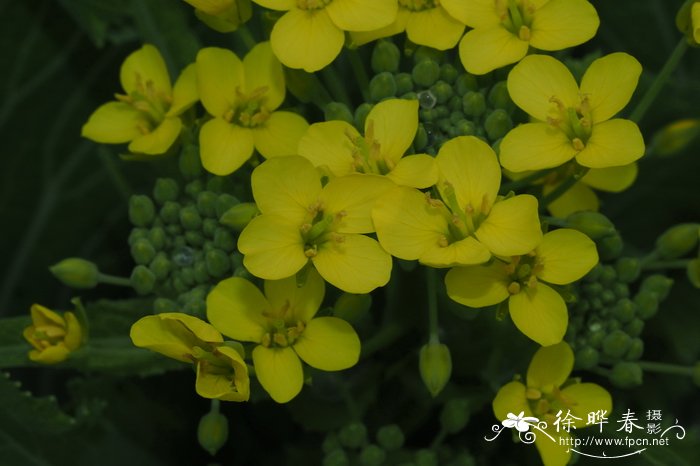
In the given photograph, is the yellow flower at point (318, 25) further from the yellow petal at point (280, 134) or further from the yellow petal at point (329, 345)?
the yellow petal at point (329, 345)

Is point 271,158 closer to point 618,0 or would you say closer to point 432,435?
point 432,435

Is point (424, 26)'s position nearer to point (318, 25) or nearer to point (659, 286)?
point (318, 25)

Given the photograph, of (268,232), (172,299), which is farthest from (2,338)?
(268,232)

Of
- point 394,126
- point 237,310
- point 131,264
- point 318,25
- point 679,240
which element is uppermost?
point 318,25

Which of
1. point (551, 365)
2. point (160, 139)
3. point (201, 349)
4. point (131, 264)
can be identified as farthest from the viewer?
point (131, 264)

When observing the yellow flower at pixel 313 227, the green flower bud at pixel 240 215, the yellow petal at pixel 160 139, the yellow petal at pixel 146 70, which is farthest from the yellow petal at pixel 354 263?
the yellow petal at pixel 146 70

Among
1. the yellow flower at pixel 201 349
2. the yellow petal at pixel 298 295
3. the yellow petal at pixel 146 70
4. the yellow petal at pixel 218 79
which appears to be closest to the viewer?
the yellow flower at pixel 201 349

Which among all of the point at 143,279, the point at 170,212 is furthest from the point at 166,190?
the point at 143,279
